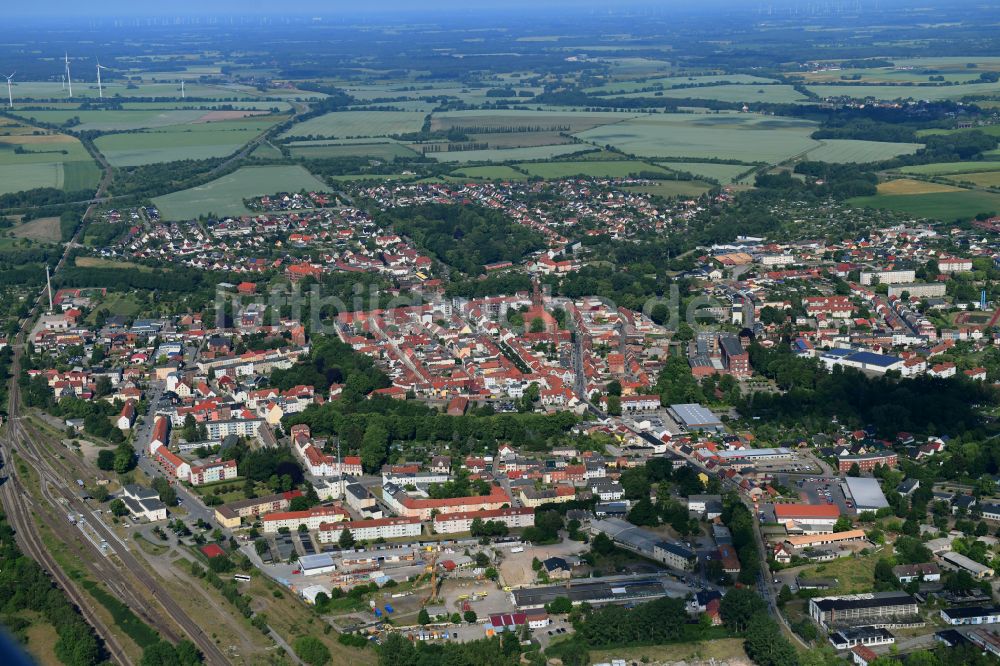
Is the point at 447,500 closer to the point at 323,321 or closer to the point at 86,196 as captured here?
the point at 323,321

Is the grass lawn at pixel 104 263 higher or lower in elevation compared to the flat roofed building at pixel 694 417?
lower

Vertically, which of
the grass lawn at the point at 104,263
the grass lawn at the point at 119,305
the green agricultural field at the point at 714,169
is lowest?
the grass lawn at the point at 104,263

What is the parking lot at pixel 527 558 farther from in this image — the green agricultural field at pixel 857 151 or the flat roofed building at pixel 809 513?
the green agricultural field at pixel 857 151

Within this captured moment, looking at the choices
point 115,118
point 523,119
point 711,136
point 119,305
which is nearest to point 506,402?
point 119,305

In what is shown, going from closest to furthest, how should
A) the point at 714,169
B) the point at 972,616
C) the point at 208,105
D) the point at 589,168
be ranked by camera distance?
the point at 972,616 → the point at 714,169 → the point at 589,168 → the point at 208,105

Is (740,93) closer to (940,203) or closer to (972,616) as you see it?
(940,203)

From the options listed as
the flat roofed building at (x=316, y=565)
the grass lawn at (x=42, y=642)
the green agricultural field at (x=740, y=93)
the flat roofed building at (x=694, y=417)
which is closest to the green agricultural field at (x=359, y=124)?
the green agricultural field at (x=740, y=93)
